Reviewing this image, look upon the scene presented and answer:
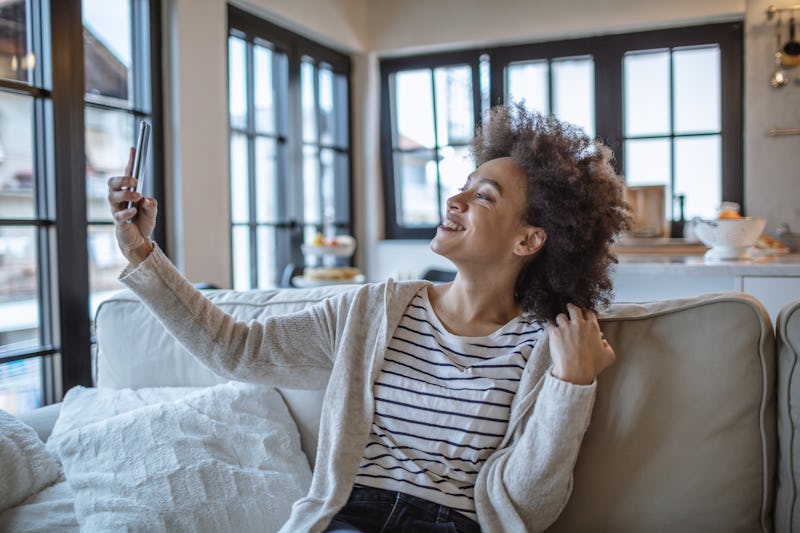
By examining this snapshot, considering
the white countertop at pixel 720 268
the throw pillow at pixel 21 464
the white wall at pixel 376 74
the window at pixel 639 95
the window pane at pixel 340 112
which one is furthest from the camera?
the window pane at pixel 340 112

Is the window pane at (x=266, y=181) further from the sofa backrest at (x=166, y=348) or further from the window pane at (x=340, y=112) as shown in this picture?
the sofa backrest at (x=166, y=348)

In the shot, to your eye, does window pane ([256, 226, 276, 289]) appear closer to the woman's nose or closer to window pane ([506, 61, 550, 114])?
window pane ([506, 61, 550, 114])

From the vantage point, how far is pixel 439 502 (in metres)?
1.28

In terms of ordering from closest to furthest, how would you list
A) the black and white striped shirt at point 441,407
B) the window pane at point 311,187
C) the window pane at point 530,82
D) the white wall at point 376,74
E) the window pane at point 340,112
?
the black and white striped shirt at point 441,407
the white wall at point 376,74
the window pane at point 311,187
the window pane at point 530,82
the window pane at point 340,112

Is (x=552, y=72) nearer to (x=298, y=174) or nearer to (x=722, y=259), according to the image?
(x=298, y=174)

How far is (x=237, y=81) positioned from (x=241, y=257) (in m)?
0.97

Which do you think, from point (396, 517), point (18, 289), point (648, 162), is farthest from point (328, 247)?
point (396, 517)

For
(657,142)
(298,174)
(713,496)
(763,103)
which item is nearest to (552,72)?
(657,142)

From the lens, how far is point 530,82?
4.89 m

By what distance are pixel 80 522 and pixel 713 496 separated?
45.3 inches

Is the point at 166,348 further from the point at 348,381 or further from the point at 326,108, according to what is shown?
the point at 326,108

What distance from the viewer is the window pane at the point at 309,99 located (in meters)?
4.60

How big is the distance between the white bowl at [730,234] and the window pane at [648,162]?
1818 millimetres

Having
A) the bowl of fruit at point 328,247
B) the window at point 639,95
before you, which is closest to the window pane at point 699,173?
the window at point 639,95
